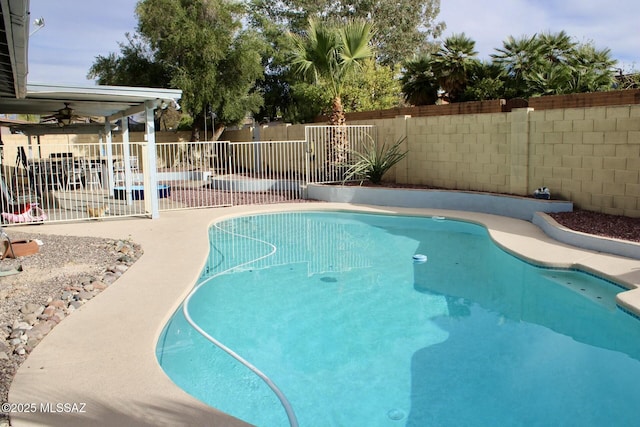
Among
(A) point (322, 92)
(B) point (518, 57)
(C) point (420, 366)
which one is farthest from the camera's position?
(A) point (322, 92)

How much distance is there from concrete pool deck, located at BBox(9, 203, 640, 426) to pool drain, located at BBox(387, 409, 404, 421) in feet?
4.36

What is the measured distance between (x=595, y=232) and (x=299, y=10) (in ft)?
85.1

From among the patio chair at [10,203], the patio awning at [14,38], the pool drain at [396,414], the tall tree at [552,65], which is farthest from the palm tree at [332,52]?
the pool drain at [396,414]

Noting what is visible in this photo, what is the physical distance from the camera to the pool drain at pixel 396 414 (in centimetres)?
397

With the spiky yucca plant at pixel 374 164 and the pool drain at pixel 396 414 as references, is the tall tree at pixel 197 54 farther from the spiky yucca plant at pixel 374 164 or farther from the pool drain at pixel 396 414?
the pool drain at pixel 396 414

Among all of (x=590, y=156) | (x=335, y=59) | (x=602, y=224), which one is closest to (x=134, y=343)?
(x=602, y=224)

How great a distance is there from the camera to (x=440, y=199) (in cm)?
1260

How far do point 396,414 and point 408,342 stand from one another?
1.39 metres

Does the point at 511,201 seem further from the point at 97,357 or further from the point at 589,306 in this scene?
the point at 97,357

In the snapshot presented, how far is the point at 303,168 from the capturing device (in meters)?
18.9

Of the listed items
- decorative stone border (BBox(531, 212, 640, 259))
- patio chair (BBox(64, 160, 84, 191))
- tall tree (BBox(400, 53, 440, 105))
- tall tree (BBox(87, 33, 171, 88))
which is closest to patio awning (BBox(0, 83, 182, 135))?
→ patio chair (BBox(64, 160, 84, 191))

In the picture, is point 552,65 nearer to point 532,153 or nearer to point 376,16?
point 532,153

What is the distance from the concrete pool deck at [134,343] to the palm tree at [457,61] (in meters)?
10.2

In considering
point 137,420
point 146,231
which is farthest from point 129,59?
point 137,420
